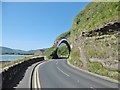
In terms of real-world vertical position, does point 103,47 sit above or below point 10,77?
above

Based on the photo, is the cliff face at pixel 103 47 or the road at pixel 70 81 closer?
the road at pixel 70 81

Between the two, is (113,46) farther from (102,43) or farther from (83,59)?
(83,59)

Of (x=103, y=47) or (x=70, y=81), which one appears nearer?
(x=70, y=81)

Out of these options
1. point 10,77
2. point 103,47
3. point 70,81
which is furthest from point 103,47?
point 10,77

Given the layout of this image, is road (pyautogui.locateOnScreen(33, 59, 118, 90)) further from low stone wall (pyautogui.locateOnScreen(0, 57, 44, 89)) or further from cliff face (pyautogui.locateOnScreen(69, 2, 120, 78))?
cliff face (pyautogui.locateOnScreen(69, 2, 120, 78))

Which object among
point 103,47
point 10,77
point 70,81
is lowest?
point 70,81

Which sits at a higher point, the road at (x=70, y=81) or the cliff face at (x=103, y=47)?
the cliff face at (x=103, y=47)

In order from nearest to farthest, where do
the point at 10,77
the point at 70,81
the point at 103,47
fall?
the point at 10,77 → the point at 70,81 → the point at 103,47

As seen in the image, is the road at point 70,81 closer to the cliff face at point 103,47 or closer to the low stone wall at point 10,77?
the low stone wall at point 10,77

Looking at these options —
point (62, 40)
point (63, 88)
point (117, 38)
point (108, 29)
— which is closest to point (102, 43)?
point (108, 29)

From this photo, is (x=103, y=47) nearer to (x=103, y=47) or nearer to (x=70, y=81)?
(x=103, y=47)

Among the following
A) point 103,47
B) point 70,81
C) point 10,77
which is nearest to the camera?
point 10,77

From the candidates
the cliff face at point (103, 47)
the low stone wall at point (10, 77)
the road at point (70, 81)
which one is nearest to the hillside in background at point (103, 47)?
the cliff face at point (103, 47)

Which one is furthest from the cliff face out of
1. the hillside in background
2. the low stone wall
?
the low stone wall
